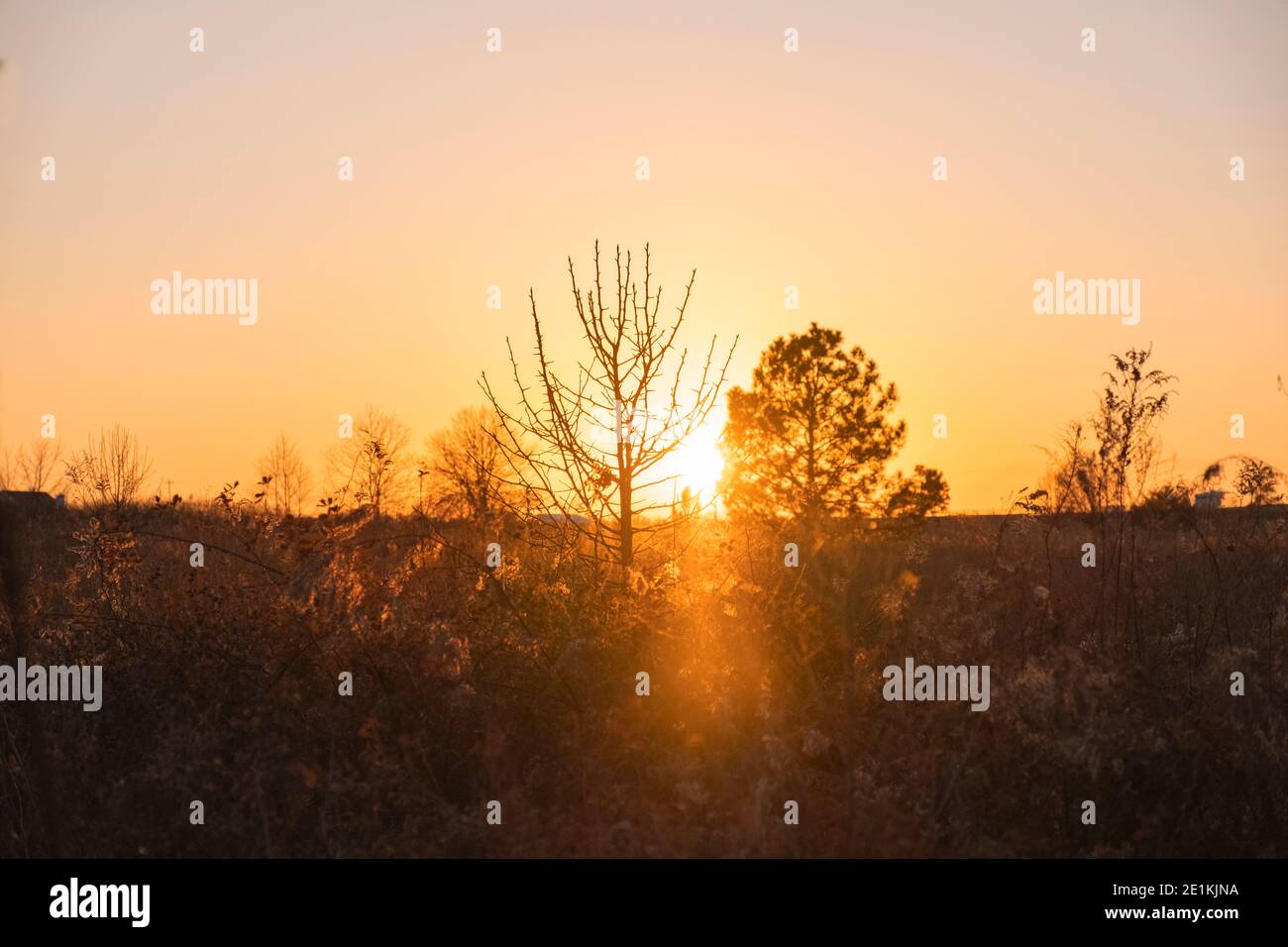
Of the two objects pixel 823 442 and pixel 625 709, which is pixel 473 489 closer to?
pixel 625 709

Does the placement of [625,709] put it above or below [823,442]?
below

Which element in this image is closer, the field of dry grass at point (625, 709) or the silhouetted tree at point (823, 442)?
the field of dry grass at point (625, 709)

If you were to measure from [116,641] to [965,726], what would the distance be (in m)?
7.40

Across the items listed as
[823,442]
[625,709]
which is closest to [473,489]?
[625,709]

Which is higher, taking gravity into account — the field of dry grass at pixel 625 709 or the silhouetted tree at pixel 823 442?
the silhouetted tree at pixel 823 442

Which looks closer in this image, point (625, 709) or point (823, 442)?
point (625, 709)

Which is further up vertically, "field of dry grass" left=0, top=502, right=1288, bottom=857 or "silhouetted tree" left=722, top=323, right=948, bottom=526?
"silhouetted tree" left=722, top=323, right=948, bottom=526

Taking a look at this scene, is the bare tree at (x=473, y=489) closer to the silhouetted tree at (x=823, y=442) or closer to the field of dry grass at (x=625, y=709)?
the field of dry grass at (x=625, y=709)

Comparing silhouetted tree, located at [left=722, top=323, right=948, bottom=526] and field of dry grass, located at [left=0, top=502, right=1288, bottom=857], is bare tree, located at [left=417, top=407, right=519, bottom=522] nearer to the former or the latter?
field of dry grass, located at [left=0, top=502, right=1288, bottom=857]

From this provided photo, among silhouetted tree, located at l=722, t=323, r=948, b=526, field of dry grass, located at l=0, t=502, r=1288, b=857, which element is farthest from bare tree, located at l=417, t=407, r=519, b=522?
silhouetted tree, located at l=722, t=323, r=948, b=526

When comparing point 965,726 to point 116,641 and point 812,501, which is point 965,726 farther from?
point 812,501

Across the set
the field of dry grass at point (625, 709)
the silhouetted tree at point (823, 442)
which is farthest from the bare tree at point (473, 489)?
the silhouetted tree at point (823, 442)

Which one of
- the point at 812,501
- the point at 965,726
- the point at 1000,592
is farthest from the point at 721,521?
the point at 812,501
